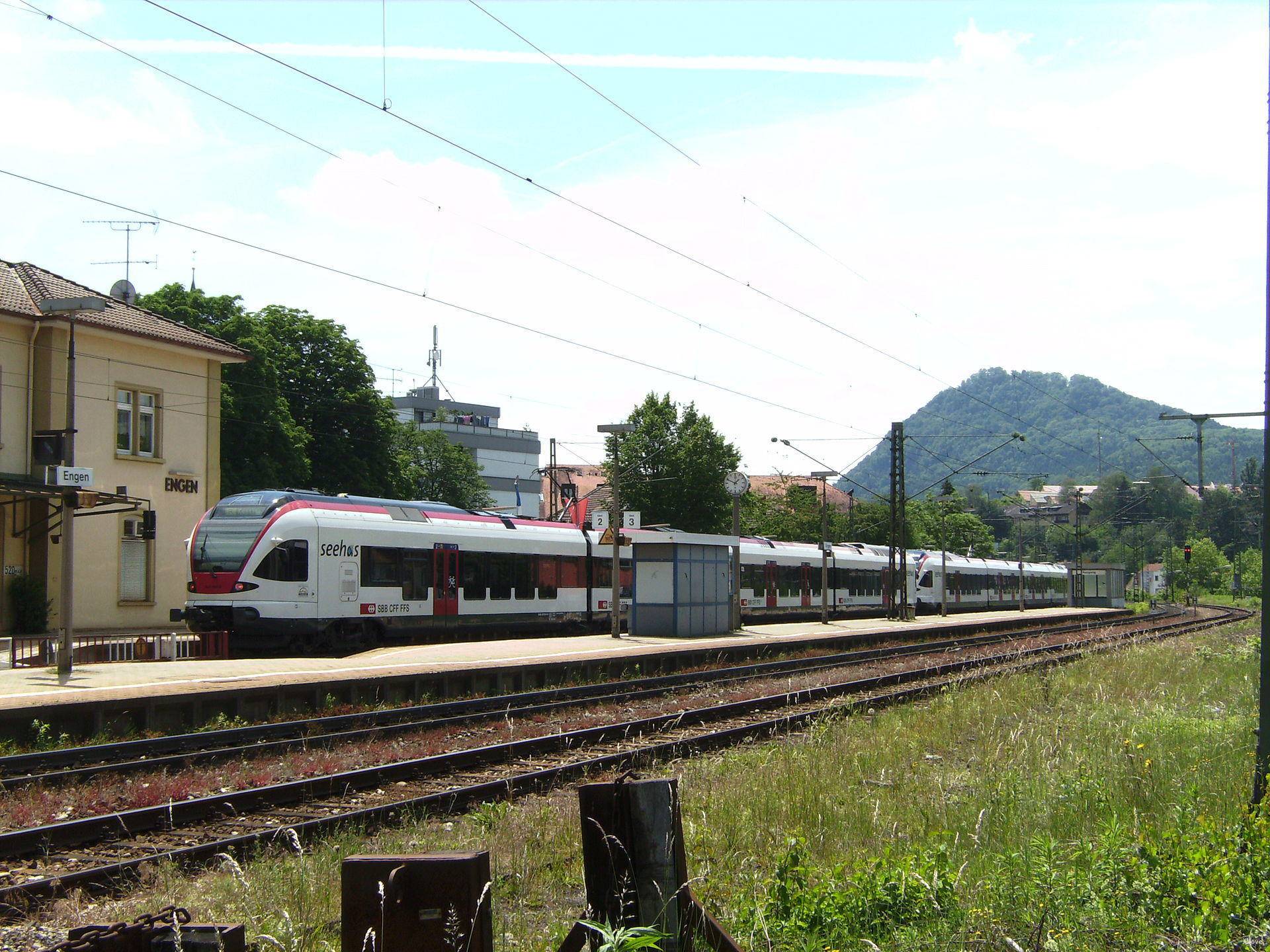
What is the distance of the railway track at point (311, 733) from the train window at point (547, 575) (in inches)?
328

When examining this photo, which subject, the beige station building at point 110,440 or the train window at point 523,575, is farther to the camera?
the train window at point 523,575

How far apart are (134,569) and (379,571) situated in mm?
9024

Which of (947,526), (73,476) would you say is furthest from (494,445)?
(73,476)

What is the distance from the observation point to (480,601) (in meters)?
27.1

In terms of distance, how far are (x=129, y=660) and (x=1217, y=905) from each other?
19787 mm

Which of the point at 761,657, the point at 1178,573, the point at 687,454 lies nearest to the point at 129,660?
the point at 761,657

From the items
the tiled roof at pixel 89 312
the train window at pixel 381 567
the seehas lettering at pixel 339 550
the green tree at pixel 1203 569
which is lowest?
the green tree at pixel 1203 569

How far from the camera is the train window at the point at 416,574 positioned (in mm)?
24672

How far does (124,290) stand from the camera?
39719mm

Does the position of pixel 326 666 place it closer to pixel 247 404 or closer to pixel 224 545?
pixel 224 545

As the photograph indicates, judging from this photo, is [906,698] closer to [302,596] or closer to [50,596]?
[302,596]

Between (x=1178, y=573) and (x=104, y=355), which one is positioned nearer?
(x=104, y=355)

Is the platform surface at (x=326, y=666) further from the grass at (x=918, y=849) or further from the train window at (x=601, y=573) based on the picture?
the grass at (x=918, y=849)

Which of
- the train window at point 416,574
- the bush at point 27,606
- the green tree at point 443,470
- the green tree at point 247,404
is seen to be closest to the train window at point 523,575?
the train window at point 416,574
